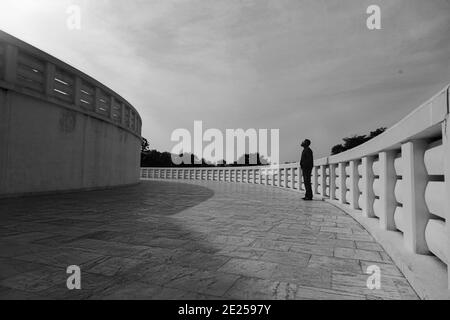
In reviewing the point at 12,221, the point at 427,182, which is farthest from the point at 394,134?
the point at 12,221

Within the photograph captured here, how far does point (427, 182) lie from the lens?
256 centimetres

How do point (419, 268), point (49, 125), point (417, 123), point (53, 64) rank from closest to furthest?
point (419, 268)
point (417, 123)
point (49, 125)
point (53, 64)

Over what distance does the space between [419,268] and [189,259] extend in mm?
2124

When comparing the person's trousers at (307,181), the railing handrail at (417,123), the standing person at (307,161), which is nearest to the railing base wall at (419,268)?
the railing handrail at (417,123)

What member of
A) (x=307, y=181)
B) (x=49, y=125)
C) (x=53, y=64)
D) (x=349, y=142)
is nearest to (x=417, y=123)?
(x=307, y=181)

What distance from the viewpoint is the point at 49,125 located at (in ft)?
28.6

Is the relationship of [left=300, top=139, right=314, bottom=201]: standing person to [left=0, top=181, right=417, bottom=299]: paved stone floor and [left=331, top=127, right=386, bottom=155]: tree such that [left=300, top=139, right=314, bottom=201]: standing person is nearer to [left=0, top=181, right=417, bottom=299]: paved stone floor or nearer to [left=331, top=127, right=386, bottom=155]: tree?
[left=0, top=181, right=417, bottom=299]: paved stone floor

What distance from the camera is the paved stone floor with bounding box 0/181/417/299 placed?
203cm

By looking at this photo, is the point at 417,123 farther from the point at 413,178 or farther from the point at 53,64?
the point at 53,64

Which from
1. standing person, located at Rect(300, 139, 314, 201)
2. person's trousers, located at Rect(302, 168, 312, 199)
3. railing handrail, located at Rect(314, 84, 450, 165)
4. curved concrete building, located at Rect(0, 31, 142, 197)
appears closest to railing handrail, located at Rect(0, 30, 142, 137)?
curved concrete building, located at Rect(0, 31, 142, 197)

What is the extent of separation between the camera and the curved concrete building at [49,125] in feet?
24.2

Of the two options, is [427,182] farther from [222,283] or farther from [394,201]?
[222,283]
